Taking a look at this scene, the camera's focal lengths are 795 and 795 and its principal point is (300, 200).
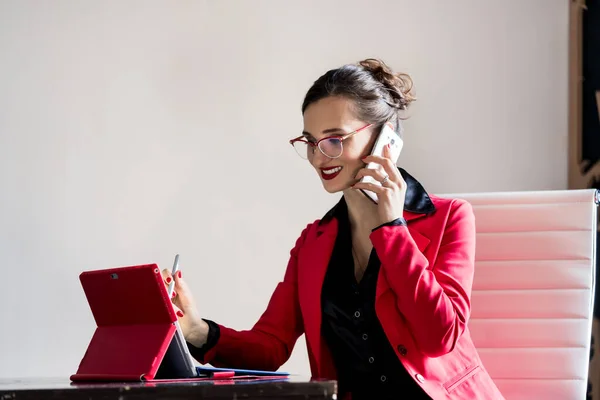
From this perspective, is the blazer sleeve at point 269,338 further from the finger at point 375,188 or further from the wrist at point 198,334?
the finger at point 375,188

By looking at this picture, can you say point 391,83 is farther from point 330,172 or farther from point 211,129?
point 211,129

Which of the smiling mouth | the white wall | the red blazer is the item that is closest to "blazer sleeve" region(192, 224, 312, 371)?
the red blazer

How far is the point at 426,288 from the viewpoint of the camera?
4.84 feet

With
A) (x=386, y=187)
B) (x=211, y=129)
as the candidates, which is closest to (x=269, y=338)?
(x=386, y=187)

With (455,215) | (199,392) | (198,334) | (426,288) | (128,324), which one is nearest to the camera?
(199,392)

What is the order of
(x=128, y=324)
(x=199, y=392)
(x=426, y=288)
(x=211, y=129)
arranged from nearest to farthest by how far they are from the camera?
(x=199, y=392) → (x=128, y=324) → (x=426, y=288) → (x=211, y=129)

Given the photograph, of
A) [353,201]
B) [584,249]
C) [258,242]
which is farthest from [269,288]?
[584,249]

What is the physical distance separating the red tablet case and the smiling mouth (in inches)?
21.2

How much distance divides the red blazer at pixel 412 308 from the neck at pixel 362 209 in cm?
7

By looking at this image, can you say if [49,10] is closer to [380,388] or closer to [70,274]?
[70,274]

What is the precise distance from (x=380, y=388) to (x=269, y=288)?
3.59ft

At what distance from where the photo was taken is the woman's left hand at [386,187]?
5.11 feet

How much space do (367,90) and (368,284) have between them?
1.37 ft

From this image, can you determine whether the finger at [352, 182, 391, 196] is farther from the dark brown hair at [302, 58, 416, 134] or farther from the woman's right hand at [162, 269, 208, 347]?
the woman's right hand at [162, 269, 208, 347]
